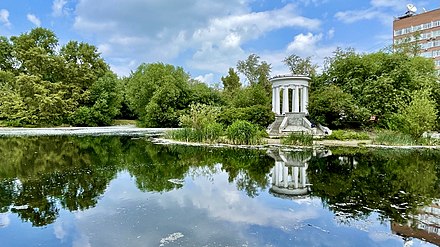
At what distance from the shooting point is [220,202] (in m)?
6.86

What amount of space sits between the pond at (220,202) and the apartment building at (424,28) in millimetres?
48853

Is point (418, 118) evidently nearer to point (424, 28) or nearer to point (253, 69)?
point (253, 69)

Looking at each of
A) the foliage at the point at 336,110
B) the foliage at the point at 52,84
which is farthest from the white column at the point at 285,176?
the foliage at the point at 52,84

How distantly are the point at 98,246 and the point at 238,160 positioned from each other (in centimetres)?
827

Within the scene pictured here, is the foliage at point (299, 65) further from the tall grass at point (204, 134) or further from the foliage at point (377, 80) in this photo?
the tall grass at point (204, 134)

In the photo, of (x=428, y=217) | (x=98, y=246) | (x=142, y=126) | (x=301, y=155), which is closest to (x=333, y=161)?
(x=301, y=155)

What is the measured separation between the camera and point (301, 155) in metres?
13.6

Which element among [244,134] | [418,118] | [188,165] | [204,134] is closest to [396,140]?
[418,118]

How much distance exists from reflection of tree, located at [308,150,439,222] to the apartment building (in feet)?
150

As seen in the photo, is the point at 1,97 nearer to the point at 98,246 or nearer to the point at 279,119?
the point at 279,119

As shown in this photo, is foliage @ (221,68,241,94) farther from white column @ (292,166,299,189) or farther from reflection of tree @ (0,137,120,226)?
white column @ (292,166,299,189)

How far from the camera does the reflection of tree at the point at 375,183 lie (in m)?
6.33

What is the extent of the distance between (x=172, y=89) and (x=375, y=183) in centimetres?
3090

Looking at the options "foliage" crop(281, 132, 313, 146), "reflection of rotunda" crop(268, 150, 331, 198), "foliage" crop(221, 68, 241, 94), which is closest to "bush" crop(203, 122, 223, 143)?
"foliage" crop(281, 132, 313, 146)
